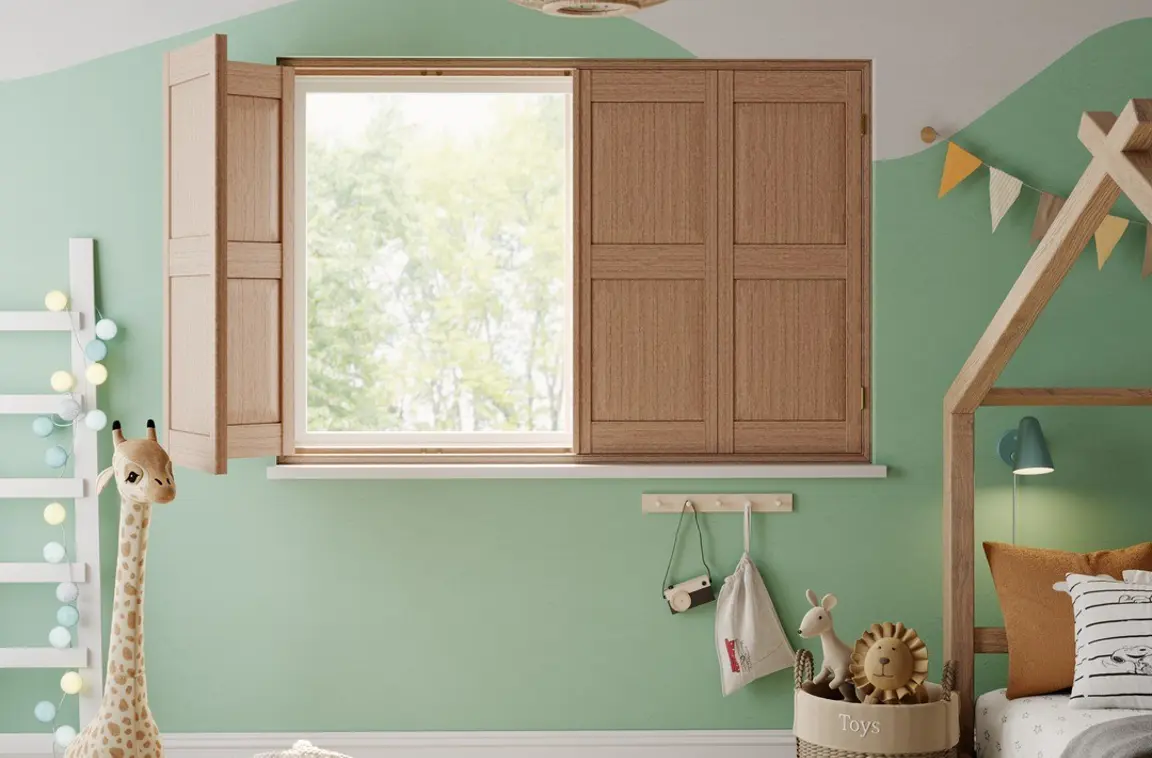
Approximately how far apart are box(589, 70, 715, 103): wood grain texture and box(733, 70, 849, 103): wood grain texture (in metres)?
0.11

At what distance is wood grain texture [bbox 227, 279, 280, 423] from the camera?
3.47 meters

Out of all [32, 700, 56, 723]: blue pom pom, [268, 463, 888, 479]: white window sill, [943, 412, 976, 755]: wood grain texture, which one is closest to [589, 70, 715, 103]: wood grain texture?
[268, 463, 888, 479]: white window sill

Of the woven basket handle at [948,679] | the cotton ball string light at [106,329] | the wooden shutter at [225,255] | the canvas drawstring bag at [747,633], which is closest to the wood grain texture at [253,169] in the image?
the wooden shutter at [225,255]

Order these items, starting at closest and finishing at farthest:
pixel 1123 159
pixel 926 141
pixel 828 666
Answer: pixel 1123 159
pixel 828 666
pixel 926 141

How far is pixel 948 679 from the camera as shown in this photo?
3051 millimetres

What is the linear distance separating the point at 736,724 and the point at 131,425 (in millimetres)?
2112

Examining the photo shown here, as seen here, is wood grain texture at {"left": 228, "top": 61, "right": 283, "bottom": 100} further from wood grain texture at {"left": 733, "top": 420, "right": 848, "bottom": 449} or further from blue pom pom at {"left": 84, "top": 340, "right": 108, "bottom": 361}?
wood grain texture at {"left": 733, "top": 420, "right": 848, "bottom": 449}

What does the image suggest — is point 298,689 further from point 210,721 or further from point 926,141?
point 926,141

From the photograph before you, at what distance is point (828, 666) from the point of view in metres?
3.10

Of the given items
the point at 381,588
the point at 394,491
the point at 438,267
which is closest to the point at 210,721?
the point at 381,588

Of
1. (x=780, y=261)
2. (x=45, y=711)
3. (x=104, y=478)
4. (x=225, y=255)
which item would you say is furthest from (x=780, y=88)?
(x=45, y=711)

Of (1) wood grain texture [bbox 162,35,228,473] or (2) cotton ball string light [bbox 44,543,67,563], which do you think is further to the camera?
Answer: (2) cotton ball string light [bbox 44,543,67,563]

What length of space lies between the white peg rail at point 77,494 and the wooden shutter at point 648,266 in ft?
5.01

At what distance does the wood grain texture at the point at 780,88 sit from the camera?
3.60 m
